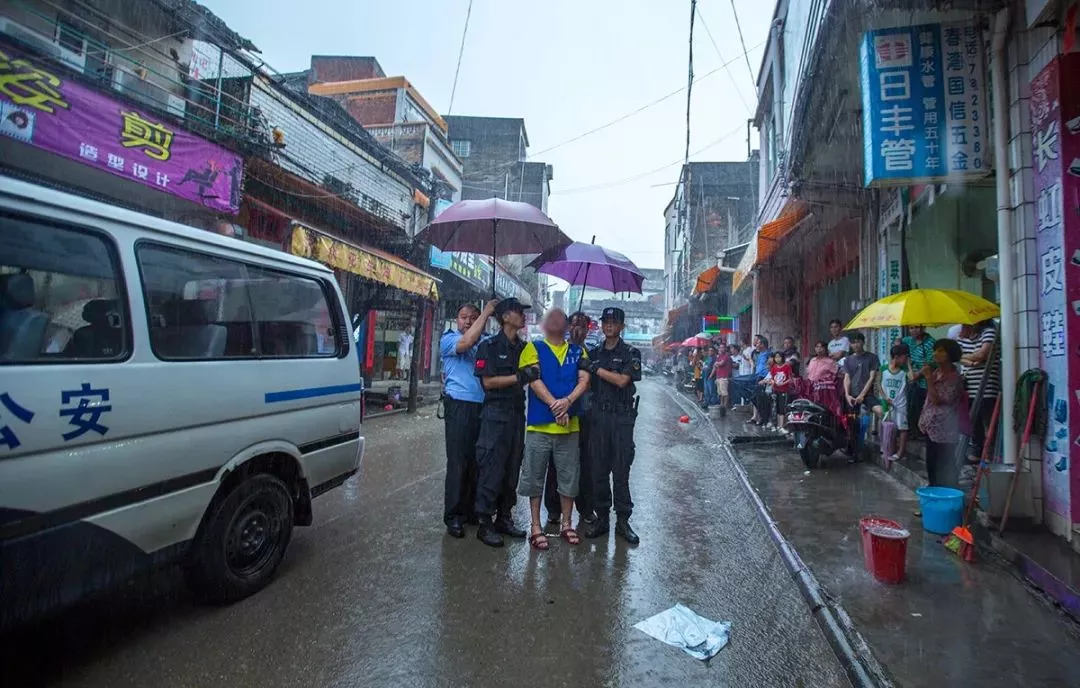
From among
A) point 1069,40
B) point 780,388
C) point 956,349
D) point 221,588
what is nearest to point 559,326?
point 221,588

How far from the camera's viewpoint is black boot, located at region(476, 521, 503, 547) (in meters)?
4.28

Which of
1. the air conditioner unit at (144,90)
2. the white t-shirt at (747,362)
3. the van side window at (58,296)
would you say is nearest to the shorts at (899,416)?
the white t-shirt at (747,362)

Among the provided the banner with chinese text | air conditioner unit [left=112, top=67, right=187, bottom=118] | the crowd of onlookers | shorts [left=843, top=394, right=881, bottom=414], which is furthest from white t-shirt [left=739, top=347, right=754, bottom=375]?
air conditioner unit [left=112, top=67, right=187, bottom=118]

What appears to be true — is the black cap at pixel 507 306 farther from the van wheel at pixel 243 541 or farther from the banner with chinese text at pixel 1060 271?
the banner with chinese text at pixel 1060 271

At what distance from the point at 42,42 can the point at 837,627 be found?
11.0m

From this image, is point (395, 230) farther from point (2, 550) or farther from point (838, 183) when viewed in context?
point (2, 550)

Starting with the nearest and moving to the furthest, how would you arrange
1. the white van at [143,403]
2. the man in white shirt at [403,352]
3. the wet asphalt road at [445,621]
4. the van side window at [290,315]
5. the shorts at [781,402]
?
the white van at [143,403], the wet asphalt road at [445,621], the van side window at [290,315], the shorts at [781,402], the man in white shirt at [403,352]

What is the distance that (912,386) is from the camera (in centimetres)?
671

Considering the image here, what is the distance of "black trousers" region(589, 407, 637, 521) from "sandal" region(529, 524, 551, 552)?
1.80ft

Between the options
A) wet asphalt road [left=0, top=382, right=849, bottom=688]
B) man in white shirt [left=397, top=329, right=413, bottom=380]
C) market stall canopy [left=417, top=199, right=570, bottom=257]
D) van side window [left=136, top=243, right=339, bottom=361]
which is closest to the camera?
wet asphalt road [left=0, top=382, right=849, bottom=688]

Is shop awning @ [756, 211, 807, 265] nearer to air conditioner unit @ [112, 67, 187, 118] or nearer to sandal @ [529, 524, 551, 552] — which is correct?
sandal @ [529, 524, 551, 552]

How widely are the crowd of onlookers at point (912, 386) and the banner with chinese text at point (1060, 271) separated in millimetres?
827

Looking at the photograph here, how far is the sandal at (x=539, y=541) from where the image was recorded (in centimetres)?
426

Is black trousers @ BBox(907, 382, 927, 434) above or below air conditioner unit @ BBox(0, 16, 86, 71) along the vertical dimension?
below
